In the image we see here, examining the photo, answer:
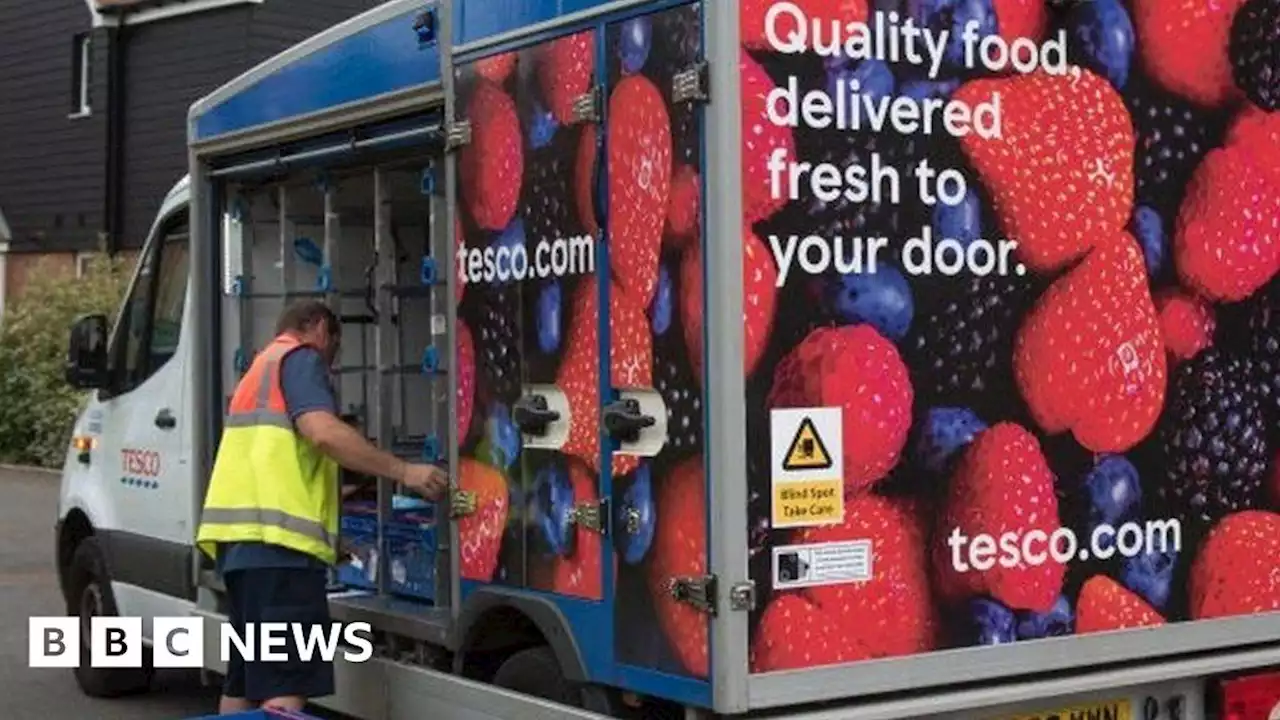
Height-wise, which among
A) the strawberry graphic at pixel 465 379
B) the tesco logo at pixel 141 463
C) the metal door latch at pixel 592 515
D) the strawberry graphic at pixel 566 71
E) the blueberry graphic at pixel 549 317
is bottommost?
the metal door latch at pixel 592 515

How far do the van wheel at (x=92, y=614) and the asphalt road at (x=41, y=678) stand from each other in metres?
0.07

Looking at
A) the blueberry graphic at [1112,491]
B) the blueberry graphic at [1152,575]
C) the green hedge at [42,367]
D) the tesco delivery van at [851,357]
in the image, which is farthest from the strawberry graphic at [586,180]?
the green hedge at [42,367]

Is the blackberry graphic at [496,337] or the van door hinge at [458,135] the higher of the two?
the van door hinge at [458,135]

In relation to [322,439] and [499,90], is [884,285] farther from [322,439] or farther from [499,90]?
[322,439]

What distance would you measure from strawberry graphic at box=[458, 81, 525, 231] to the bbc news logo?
1547 mm

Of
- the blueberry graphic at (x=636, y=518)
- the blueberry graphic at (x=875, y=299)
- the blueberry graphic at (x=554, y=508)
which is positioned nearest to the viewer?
the blueberry graphic at (x=875, y=299)

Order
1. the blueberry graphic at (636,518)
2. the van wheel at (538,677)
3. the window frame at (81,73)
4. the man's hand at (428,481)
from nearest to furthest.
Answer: the blueberry graphic at (636,518) < the van wheel at (538,677) < the man's hand at (428,481) < the window frame at (81,73)

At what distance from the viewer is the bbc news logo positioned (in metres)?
5.62

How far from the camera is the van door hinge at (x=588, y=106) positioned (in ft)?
14.9

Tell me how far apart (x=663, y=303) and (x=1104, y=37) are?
145 centimetres

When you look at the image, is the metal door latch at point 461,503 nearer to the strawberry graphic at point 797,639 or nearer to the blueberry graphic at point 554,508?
the blueberry graphic at point 554,508

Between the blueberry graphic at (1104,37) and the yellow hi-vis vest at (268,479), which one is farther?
the yellow hi-vis vest at (268,479)

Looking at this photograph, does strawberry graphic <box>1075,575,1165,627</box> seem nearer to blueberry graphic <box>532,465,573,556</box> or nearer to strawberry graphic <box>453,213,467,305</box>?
blueberry graphic <box>532,465,573,556</box>

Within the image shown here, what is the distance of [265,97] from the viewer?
6363 millimetres
